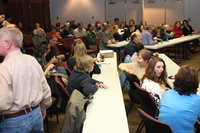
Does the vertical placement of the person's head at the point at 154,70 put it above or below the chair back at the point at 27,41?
below

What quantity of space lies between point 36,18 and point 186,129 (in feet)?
36.5

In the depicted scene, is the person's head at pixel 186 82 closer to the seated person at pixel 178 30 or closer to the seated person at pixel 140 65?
the seated person at pixel 140 65

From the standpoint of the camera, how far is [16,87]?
1.96m

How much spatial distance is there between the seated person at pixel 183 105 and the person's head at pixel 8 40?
1443mm

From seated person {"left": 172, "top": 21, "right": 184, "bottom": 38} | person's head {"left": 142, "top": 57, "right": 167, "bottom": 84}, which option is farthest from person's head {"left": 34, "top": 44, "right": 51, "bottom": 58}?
seated person {"left": 172, "top": 21, "right": 184, "bottom": 38}

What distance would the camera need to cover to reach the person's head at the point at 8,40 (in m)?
1.98

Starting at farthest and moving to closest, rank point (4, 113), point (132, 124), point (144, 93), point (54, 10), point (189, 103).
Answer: point (54, 10), point (132, 124), point (144, 93), point (189, 103), point (4, 113)

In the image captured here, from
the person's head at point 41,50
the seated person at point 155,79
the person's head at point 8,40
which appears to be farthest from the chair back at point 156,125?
the person's head at point 41,50

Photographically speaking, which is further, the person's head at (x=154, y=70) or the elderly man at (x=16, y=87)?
the person's head at (x=154, y=70)

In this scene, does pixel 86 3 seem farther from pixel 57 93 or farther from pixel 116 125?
pixel 116 125

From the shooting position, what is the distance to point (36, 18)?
40.3 ft

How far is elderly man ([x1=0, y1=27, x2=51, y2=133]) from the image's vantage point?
6.26ft

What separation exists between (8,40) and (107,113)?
124 centimetres

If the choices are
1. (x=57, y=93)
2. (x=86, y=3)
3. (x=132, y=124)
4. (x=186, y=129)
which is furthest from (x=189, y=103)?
(x=86, y=3)
